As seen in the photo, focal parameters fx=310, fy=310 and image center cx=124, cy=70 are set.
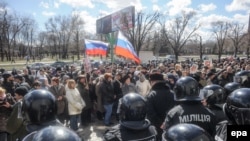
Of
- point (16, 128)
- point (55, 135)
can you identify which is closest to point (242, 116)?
point (55, 135)

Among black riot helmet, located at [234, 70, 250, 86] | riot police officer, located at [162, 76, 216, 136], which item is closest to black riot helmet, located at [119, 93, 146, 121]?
riot police officer, located at [162, 76, 216, 136]

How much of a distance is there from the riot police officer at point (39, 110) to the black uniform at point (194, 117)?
54.1 inches

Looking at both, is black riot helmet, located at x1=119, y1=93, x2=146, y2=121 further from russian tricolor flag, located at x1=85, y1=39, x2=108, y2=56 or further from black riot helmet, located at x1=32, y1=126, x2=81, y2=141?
russian tricolor flag, located at x1=85, y1=39, x2=108, y2=56

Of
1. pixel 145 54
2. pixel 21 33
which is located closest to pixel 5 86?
pixel 145 54

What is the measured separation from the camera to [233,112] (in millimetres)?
3330

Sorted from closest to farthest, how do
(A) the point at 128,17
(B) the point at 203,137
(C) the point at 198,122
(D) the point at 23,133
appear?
(B) the point at 203,137 → (C) the point at 198,122 → (D) the point at 23,133 → (A) the point at 128,17

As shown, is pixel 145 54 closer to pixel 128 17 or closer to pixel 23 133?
pixel 128 17

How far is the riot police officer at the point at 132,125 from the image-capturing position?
3266 millimetres

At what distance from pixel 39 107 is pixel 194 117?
1.87 m

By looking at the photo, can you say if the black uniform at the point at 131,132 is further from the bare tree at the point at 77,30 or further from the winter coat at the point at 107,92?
the bare tree at the point at 77,30

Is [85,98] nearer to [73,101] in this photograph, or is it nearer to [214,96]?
[73,101]

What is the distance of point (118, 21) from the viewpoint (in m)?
37.0

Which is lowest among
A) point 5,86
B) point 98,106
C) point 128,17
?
point 98,106

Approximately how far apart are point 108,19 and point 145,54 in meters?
8.31
